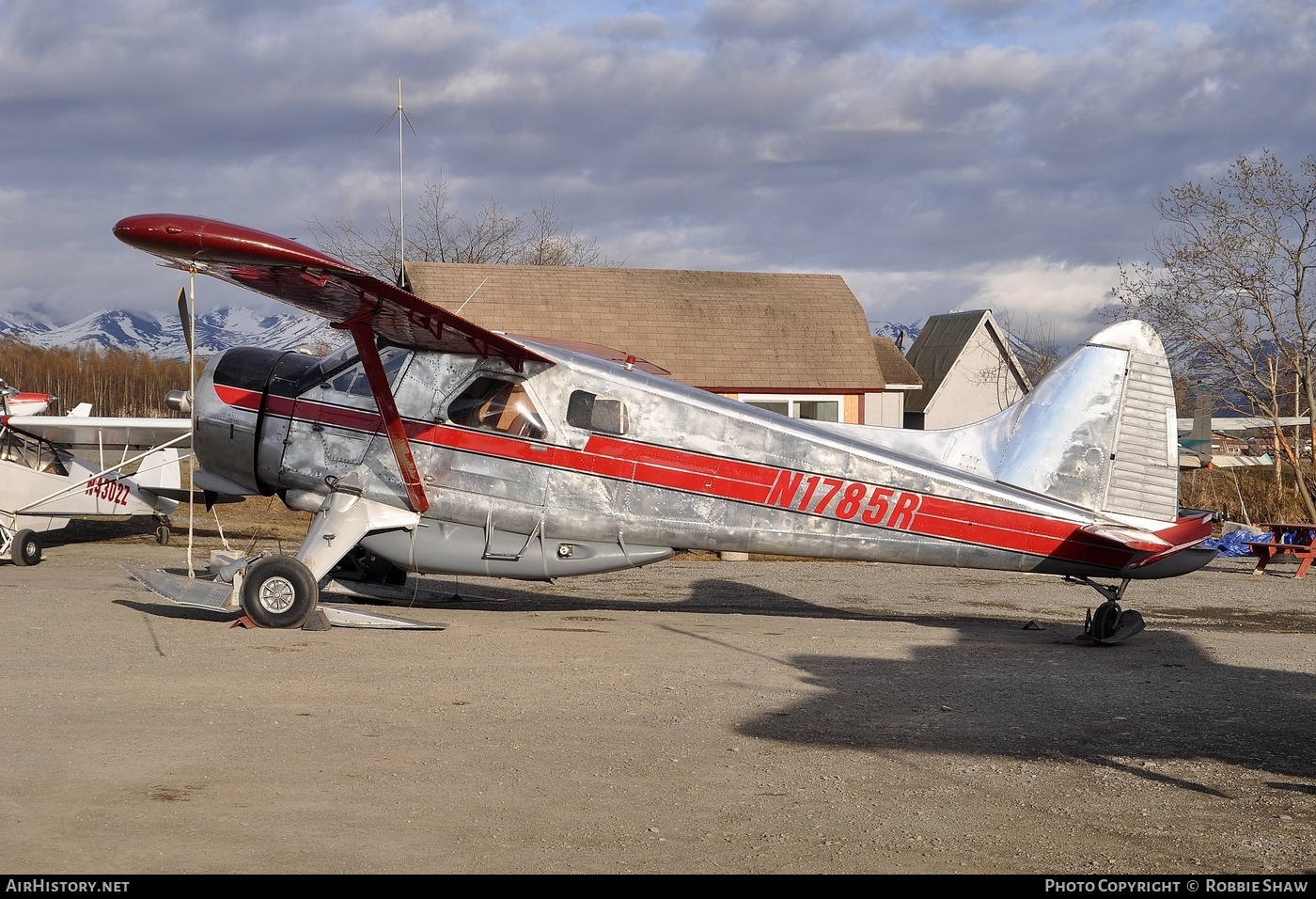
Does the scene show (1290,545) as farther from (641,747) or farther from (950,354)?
(950,354)

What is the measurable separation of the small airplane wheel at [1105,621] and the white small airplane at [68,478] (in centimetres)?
1259

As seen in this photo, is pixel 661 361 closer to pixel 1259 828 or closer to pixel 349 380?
pixel 349 380

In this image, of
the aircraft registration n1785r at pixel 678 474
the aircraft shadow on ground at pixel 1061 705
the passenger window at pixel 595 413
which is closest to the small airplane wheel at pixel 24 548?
the aircraft registration n1785r at pixel 678 474

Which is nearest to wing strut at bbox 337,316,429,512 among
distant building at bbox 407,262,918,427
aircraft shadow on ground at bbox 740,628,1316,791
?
aircraft shadow on ground at bbox 740,628,1316,791

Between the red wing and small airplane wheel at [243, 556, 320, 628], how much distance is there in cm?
220

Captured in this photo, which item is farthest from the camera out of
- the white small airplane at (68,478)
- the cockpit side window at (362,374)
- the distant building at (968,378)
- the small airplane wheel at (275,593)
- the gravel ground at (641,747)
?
the distant building at (968,378)

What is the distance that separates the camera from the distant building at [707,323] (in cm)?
2361

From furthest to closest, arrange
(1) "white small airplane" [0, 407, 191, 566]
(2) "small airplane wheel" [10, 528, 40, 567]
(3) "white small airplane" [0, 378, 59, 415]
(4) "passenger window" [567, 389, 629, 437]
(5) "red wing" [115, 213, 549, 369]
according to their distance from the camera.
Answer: (3) "white small airplane" [0, 378, 59, 415] → (1) "white small airplane" [0, 407, 191, 566] → (2) "small airplane wheel" [10, 528, 40, 567] → (4) "passenger window" [567, 389, 629, 437] → (5) "red wing" [115, 213, 549, 369]

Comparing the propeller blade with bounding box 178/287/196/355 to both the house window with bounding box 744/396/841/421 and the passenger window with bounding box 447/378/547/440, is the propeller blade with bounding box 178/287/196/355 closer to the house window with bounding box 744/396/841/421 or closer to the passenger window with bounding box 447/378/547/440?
the passenger window with bounding box 447/378/547/440

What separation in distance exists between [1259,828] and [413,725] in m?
4.29

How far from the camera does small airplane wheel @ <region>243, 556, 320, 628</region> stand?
388 inches

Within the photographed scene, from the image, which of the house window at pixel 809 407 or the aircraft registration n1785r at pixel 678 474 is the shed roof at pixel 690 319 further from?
the aircraft registration n1785r at pixel 678 474

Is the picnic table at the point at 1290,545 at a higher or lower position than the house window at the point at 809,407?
lower

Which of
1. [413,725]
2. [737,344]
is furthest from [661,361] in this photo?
[413,725]
